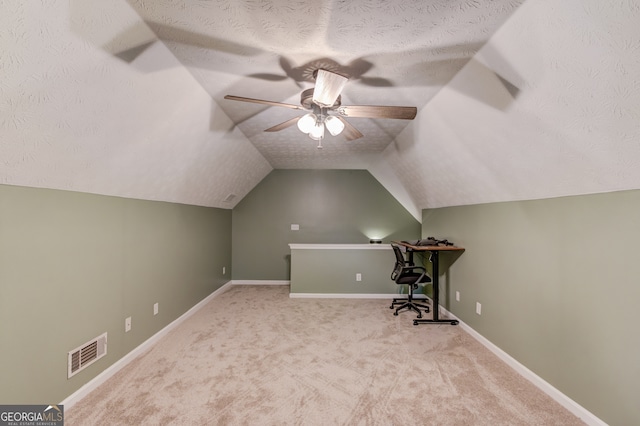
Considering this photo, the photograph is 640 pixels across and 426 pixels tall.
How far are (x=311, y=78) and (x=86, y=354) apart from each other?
8.99 feet

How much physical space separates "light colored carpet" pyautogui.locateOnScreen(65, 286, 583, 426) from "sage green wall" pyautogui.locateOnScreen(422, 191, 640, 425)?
281mm

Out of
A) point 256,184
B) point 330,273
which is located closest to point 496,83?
point 330,273

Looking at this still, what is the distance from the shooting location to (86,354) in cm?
223

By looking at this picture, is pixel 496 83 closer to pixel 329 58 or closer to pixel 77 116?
pixel 329 58

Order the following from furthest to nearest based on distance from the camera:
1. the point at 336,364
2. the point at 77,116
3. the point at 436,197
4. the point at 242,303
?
the point at 242,303, the point at 436,197, the point at 336,364, the point at 77,116

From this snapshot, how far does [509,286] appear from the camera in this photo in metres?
2.81

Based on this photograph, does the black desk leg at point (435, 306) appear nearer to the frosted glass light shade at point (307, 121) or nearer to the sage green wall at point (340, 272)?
the sage green wall at point (340, 272)

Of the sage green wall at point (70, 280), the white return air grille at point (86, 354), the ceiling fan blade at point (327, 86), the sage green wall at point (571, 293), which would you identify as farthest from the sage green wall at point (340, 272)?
the ceiling fan blade at point (327, 86)

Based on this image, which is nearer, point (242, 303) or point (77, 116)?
point (77, 116)

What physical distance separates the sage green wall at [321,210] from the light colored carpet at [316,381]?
2.52m

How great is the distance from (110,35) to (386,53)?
62.5 inches

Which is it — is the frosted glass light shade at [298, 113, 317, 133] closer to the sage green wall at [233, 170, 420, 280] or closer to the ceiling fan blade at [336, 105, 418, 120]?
the ceiling fan blade at [336, 105, 418, 120]

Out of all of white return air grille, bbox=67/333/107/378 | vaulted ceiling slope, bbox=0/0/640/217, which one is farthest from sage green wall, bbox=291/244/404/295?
white return air grille, bbox=67/333/107/378

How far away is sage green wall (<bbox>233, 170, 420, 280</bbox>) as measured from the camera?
6066 mm
